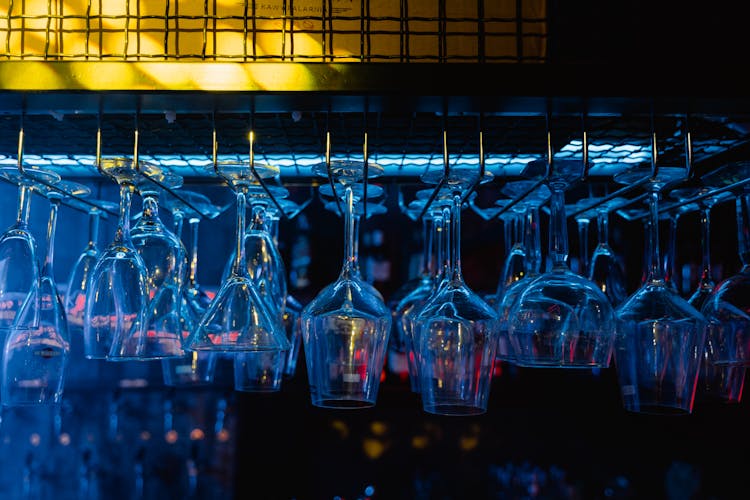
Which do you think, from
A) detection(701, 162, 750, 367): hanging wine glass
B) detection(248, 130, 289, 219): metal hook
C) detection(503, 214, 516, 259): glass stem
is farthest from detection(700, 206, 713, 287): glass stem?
detection(248, 130, 289, 219): metal hook

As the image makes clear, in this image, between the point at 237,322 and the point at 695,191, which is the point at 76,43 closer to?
the point at 237,322

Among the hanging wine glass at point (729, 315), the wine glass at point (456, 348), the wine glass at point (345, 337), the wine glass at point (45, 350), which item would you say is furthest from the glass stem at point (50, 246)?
the hanging wine glass at point (729, 315)

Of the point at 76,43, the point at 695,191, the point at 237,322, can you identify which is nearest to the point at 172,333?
the point at 237,322

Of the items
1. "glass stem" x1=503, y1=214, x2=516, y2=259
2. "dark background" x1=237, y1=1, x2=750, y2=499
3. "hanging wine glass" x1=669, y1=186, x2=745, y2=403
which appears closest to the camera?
"hanging wine glass" x1=669, y1=186, x2=745, y2=403

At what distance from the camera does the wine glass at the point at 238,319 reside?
0.93 m

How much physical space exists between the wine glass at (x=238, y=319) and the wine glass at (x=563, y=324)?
31 centimetres

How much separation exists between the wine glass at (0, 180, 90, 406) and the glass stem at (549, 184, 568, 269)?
69 centimetres

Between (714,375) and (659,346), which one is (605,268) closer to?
(714,375)

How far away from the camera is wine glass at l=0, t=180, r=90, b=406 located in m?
1.07

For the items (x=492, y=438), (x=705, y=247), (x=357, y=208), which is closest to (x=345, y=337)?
(x=357, y=208)

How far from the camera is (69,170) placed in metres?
1.46

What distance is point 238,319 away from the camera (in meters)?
0.96

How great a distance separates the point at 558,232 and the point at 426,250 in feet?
1.63

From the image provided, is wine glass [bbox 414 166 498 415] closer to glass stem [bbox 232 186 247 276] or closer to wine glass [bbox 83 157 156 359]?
glass stem [bbox 232 186 247 276]
